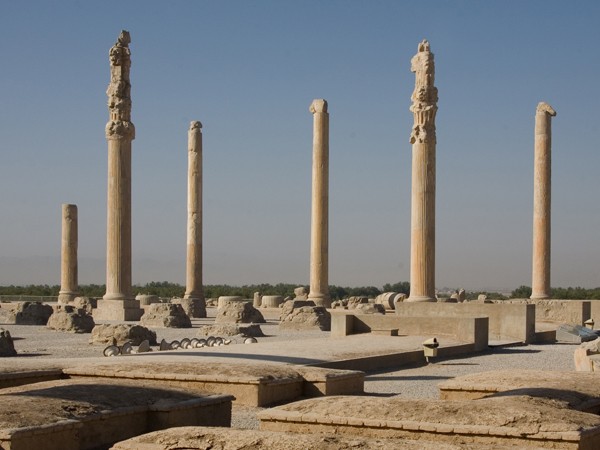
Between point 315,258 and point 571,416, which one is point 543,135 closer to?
point 315,258

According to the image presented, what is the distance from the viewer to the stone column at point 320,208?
3338 centimetres

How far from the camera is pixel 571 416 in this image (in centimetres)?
689

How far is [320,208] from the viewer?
33562mm

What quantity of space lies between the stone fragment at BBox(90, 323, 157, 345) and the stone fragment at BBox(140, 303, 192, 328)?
265 inches

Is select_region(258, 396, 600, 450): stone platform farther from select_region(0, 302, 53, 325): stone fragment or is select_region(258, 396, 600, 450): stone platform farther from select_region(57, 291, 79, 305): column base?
select_region(57, 291, 79, 305): column base

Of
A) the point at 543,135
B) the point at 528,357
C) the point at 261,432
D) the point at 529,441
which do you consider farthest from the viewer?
the point at 543,135

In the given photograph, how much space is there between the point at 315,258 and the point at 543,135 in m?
8.79

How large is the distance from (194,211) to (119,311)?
961 cm

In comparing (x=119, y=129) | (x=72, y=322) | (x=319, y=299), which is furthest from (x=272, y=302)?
(x=72, y=322)

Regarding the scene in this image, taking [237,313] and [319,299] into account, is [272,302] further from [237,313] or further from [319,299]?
[237,313]

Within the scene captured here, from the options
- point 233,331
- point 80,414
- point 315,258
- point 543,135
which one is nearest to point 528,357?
point 233,331

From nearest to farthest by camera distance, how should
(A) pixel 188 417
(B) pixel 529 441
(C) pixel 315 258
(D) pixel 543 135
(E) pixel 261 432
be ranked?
(E) pixel 261 432, (B) pixel 529 441, (A) pixel 188 417, (D) pixel 543 135, (C) pixel 315 258

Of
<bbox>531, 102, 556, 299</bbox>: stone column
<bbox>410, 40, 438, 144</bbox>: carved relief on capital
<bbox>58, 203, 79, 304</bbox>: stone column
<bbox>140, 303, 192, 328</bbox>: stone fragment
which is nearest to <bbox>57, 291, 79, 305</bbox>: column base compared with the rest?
<bbox>58, 203, 79, 304</bbox>: stone column

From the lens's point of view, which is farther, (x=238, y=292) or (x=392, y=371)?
(x=238, y=292)
